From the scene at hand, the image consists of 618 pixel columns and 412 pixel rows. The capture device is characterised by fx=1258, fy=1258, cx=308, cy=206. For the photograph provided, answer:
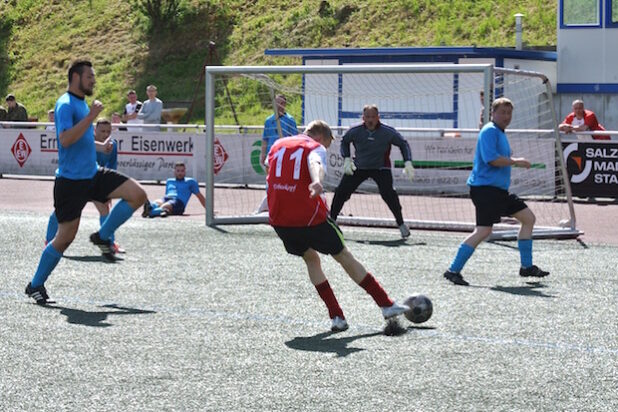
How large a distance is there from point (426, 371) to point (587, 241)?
8154 mm

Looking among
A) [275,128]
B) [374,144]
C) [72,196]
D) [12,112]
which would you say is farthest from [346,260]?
[12,112]

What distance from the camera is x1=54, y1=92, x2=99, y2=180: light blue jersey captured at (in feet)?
32.7

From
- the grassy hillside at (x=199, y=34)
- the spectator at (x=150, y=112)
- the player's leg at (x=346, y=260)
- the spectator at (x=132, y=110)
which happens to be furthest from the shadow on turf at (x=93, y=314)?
the grassy hillside at (x=199, y=34)

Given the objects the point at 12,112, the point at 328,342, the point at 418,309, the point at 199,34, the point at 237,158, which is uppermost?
the point at 199,34

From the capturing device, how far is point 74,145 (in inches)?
400

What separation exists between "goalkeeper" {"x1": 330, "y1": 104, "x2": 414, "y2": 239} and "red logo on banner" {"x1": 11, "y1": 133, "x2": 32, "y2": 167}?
12.5 m

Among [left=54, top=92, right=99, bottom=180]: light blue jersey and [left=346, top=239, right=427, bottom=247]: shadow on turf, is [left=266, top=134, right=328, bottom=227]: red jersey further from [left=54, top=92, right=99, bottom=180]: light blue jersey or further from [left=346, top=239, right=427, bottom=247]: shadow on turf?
[left=346, top=239, right=427, bottom=247]: shadow on turf

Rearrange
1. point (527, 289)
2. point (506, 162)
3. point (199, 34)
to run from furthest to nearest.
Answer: point (199, 34) → point (506, 162) → point (527, 289)

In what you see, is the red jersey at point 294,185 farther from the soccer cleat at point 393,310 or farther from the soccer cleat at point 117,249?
the soccer cleat at point 117,249

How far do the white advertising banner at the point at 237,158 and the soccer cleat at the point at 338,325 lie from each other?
1028cm

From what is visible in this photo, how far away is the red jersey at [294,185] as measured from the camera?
8.66 metres

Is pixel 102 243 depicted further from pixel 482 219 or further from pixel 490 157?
pixel 490 157

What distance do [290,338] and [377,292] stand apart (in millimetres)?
727

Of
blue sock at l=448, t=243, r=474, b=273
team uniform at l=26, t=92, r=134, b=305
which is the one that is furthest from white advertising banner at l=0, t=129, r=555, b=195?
team uniform at l=26, t=92, r=134, b=305
